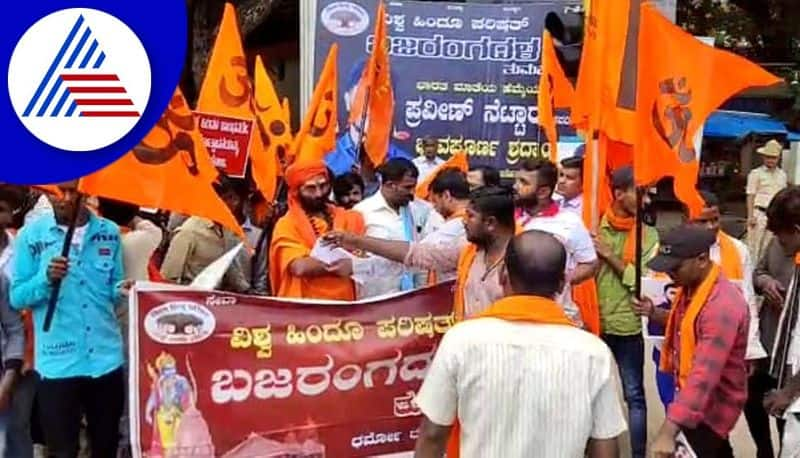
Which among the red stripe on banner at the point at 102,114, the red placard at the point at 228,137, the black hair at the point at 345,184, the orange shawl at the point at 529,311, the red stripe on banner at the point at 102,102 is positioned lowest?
the orange shawl at the point at 529,311

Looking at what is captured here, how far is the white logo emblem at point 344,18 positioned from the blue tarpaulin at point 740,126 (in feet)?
40.8

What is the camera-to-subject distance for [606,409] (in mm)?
3613

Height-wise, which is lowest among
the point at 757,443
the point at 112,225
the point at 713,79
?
the point at 757,443

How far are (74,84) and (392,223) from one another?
1765mm

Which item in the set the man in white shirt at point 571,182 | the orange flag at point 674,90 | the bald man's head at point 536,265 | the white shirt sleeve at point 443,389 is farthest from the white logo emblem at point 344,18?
the white shirt sleeve at point 443,389

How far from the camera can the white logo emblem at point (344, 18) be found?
11.6m

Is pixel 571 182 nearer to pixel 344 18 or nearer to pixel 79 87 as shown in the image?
pixel 79 87

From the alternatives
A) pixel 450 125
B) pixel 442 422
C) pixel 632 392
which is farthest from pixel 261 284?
pixel 450 125

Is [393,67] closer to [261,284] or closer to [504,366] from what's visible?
[261,284]

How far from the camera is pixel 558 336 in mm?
3592

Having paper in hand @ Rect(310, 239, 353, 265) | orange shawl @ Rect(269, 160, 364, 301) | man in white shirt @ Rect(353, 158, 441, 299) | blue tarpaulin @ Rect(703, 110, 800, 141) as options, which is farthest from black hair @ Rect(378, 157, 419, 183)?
blue tarpaulin @ Rect(703, 110, 800, 141)

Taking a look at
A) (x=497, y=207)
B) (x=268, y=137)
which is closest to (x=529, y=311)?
(x=497, y=207)

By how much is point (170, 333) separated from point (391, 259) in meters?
1.09

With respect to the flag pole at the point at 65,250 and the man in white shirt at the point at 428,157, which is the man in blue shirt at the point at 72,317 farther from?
the man in white shirt at the point at 428,157
